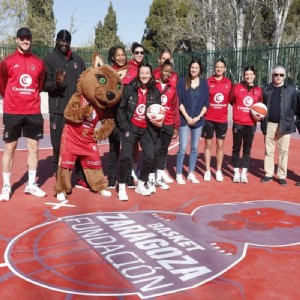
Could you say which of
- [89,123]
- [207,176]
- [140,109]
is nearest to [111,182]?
[89,123]

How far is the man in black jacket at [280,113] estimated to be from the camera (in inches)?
278

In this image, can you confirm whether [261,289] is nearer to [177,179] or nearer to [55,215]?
[55,215]

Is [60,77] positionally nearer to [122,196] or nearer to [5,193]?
[5,193]

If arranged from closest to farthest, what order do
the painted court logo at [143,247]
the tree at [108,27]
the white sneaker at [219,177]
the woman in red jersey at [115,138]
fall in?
the painted court logo at [143,247] → the woman in red jersey at [115,138] → the white sneaker at [219,177] → the tree at [108,27]

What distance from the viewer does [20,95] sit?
5902mm

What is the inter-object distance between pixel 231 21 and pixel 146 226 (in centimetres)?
2566

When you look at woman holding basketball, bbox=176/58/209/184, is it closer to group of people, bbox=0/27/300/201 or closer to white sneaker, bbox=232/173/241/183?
group of people, bbox=0/27/300/201

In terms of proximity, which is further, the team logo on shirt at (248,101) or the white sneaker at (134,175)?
the white sneaker at (134,175)

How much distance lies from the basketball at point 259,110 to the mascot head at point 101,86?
228 cm

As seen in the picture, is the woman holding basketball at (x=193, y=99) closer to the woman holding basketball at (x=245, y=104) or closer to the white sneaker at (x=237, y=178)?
the woman holding basketball at (x=245, y=104)

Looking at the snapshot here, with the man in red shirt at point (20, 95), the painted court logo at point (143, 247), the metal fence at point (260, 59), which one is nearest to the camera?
the painted court logo at point (143, 247)

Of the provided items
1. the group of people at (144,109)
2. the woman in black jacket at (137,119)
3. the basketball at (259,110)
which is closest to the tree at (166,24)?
the group of people at (144,109)

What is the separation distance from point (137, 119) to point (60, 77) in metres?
1.38

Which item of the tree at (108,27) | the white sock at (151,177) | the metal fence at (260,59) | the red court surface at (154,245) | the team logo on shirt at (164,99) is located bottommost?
the red court surface at (154,245)
